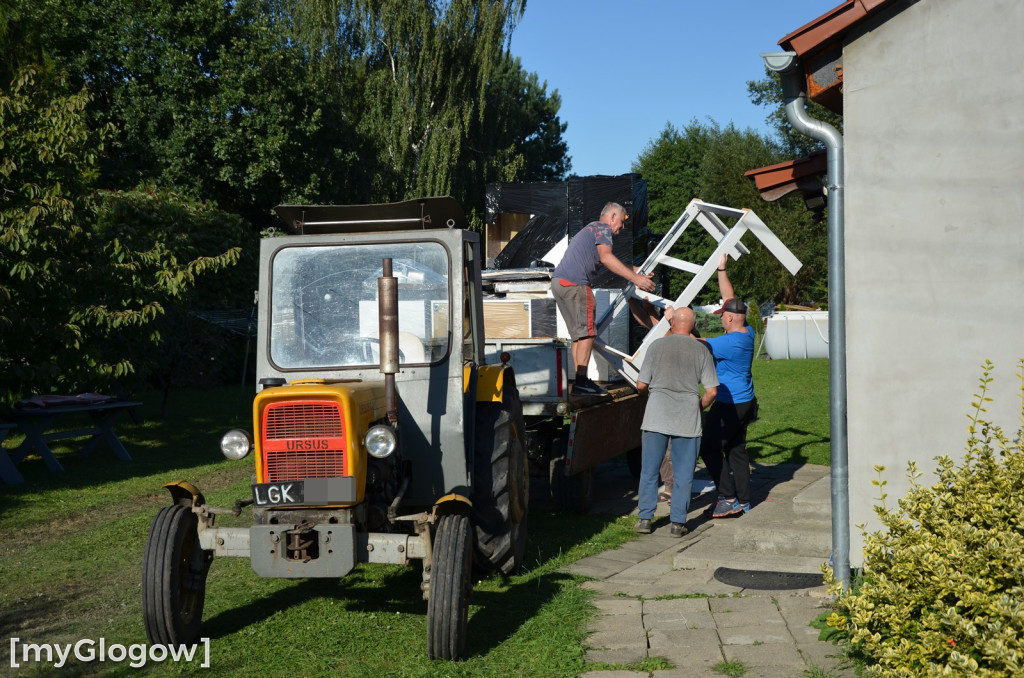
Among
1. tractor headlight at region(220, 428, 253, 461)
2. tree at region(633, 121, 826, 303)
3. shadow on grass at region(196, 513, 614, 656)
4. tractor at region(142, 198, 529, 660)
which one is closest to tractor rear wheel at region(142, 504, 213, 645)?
tractor at region(142, 198, 529, 660)

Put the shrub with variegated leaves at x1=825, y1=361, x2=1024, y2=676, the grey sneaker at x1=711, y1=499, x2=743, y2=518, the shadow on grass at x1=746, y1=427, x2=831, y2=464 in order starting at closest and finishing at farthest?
the shrub with variegated leaves at x1=825, y1=361, x2=1024, y2=676 → the grey sneaker at x1=711, y1=499, x2=743, y2=518 → the shadow on grass at x1=746, y1=427, x2=831, y2=464

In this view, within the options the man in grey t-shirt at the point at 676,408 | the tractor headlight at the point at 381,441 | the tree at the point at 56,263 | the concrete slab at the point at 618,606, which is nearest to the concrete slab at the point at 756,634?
the concrete slab at the point at 618,606

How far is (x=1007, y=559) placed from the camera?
4.02 metres

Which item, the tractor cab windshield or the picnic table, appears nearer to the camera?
the tractor cab windshield

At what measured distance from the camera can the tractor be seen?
5102 millimetres

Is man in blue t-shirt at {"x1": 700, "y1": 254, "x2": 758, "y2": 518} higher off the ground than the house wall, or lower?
lower

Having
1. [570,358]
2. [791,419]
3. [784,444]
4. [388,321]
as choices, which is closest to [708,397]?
[570,358]

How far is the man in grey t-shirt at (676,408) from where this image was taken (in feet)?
26.8

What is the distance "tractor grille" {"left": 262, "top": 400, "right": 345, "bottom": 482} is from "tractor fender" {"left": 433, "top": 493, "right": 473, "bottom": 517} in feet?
1.84

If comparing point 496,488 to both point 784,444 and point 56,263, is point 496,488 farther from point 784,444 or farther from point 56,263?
point 784,444

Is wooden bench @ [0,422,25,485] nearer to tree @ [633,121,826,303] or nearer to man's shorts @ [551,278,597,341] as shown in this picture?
man's shorts @ [551,278,597,341]

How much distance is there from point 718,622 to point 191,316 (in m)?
14.1

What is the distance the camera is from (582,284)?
365 inches

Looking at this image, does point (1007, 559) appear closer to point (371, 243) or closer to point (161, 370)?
point (371, 243)
